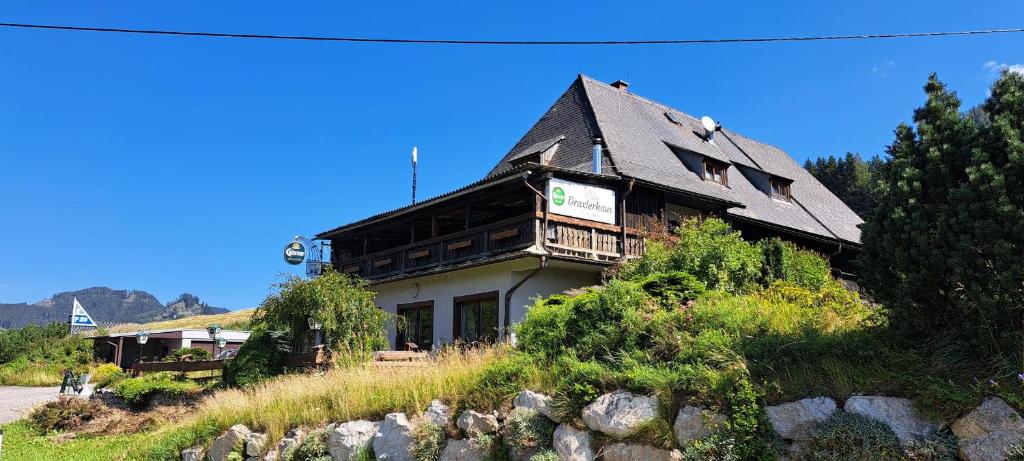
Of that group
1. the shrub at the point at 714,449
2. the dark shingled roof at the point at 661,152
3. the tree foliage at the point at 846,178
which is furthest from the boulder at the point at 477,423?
the tree foliage at the point at 846,178

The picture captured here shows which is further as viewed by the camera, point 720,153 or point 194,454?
point 720,153

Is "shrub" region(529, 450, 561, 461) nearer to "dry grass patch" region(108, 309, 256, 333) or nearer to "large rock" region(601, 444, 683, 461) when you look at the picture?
"large rock" region(601, 444, 683, 461)

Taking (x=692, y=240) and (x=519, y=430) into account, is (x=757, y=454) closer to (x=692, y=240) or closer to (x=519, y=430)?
(x=519, y=430)

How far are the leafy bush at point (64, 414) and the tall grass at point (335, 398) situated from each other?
344 centimetres

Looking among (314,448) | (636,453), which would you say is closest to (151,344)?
(314,448)

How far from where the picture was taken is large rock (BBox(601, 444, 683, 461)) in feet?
21.3

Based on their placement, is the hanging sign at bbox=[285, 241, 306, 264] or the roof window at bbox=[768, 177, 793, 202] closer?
the hanging sign at bbox=[285, 241, 306, 264]

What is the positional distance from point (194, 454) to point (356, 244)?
15761 mm

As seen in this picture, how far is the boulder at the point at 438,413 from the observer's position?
8750 millimetres

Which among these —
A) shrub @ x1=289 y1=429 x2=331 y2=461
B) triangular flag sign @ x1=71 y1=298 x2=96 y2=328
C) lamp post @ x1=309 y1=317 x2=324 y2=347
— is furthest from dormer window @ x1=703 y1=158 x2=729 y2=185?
triangular flag sign @ x1=71 y1=298 x2=96 y2=328

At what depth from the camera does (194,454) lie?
11352mm

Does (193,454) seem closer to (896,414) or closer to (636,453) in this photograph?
(636,453)

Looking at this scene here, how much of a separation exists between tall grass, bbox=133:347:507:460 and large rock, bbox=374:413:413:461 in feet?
0.77

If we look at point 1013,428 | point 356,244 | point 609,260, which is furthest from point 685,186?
point 1013,428
